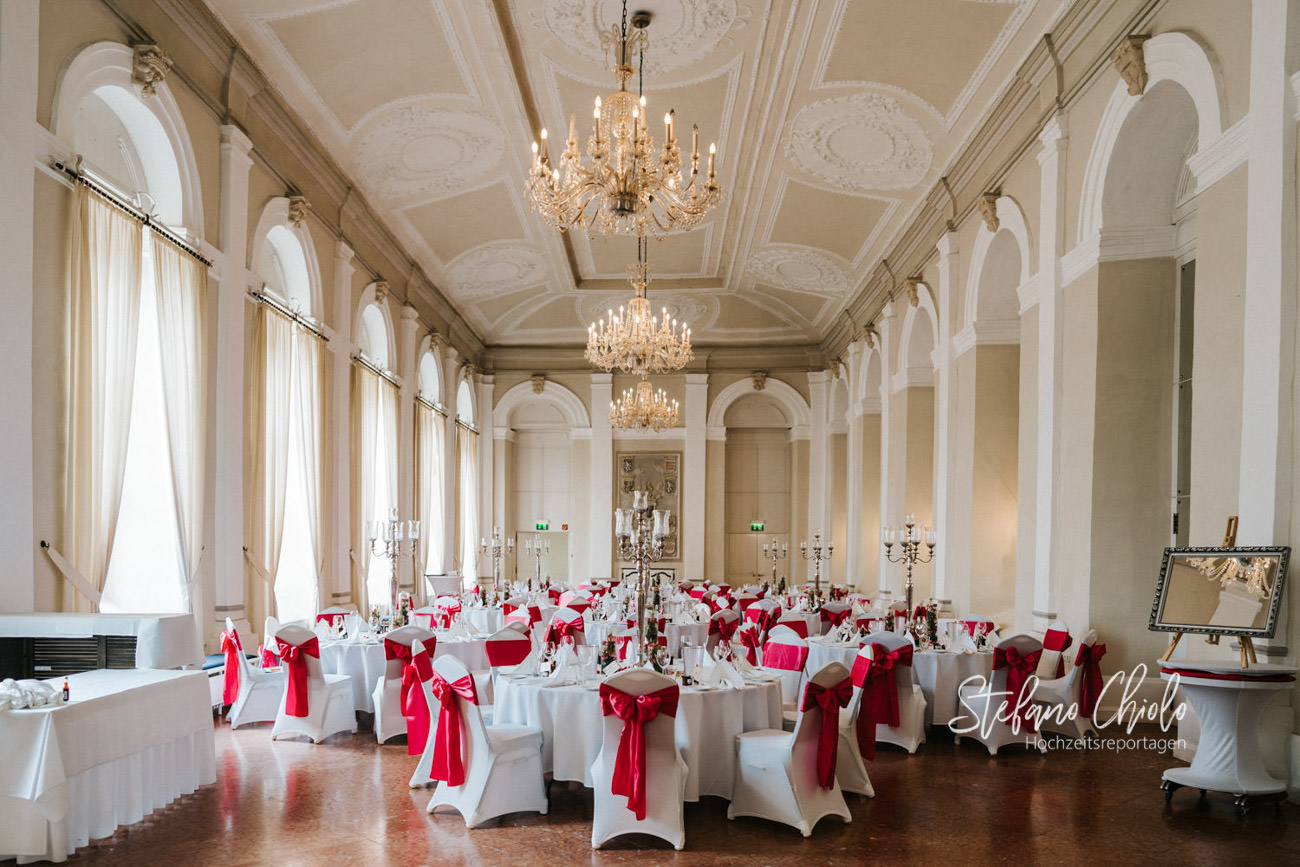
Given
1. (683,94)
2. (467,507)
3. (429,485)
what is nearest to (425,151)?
(683,94)

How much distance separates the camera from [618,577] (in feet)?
68.0

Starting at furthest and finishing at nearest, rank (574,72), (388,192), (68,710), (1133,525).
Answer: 1. (388,192)
2. (574,72)
3. (1133,525)
4. (68,710)

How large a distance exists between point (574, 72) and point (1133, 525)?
6846 millimetres

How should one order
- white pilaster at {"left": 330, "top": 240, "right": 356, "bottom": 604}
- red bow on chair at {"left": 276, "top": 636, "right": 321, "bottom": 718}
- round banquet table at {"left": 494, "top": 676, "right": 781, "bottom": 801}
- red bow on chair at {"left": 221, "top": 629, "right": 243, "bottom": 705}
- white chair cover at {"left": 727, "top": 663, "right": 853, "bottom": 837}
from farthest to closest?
1. white pilaster at {"left": 330, "top": 240, "right": 356, "bottom": 604}
2. red bow on chair at {"left": 221, "top": 629, "right": 243, "bottom": 705}
3. red bow on chair at {"left": 276, "top": 636, "right": 321, "bottom": 718}
4. round banquet table at {"left": 494, "top": 676, "right": 781, "bottom": 801}
5. white chair cover at {"left": 727, "top": 663, "right": 853, "bottom": 837}

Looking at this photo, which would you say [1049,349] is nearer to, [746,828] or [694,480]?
[746,828]

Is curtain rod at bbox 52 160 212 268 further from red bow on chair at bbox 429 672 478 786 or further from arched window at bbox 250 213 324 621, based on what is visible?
red bow on chair at bbox 429 672 478 786

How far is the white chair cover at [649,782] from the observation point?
195 inches

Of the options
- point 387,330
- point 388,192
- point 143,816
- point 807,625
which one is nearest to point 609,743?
point 143,816

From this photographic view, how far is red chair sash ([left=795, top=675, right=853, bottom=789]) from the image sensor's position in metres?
5.25

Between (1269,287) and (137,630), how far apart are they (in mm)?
6648

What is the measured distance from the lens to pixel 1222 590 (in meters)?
5.31

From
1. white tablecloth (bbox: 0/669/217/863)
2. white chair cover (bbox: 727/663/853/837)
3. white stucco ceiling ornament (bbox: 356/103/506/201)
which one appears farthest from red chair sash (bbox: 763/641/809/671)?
white stucco ceiling ornament (bbox: 356/103/506/201)

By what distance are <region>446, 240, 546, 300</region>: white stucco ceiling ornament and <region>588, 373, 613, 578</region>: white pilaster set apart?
3409 millimetres

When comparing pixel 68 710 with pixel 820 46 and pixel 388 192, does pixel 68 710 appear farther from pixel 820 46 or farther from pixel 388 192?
pixel 388 192
